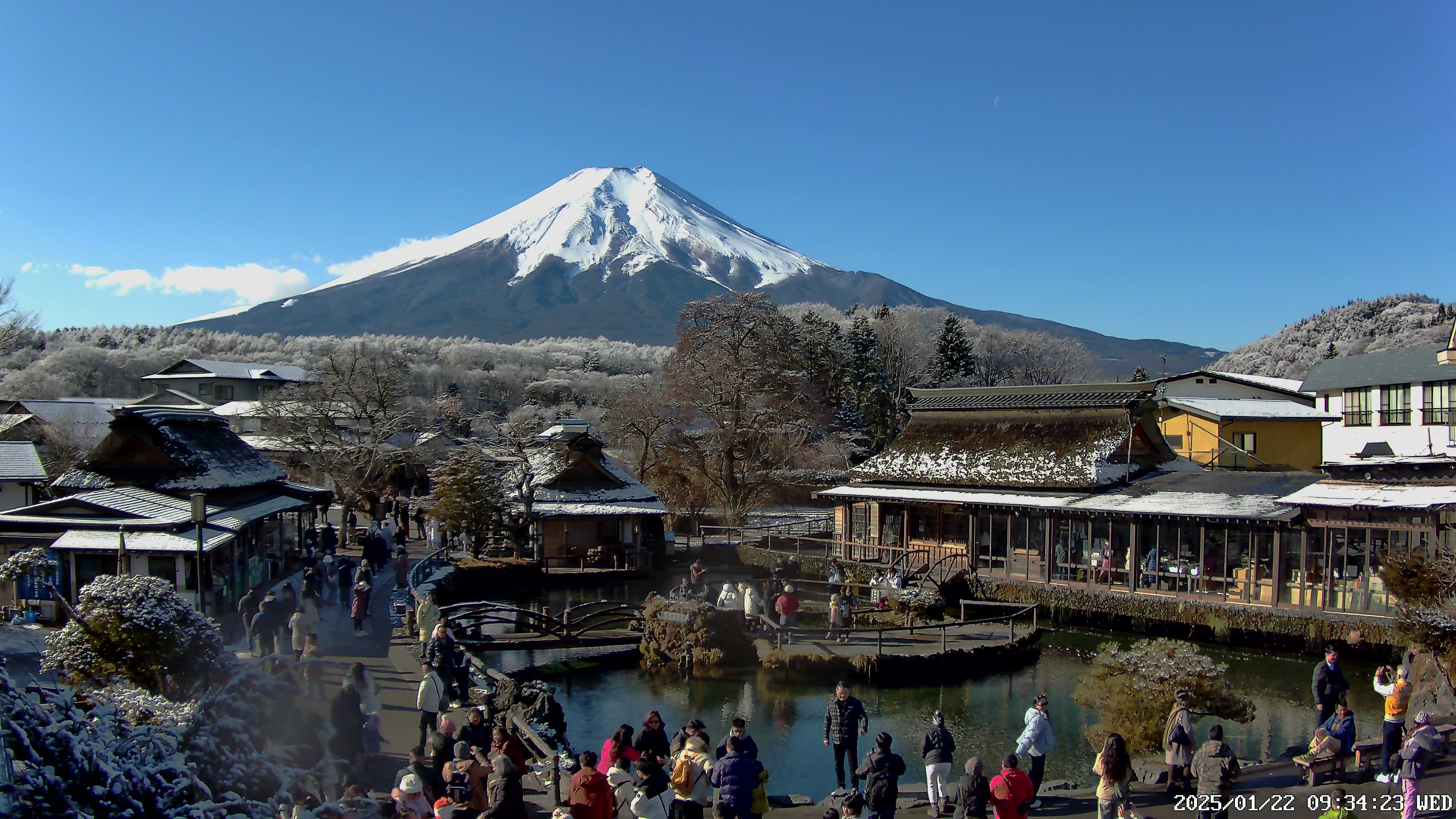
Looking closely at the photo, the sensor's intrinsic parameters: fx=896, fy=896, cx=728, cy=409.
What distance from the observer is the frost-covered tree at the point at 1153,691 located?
10516 mm

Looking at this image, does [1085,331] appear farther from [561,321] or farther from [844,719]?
[844,719]

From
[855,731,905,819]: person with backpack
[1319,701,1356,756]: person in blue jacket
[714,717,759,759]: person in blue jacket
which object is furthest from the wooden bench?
[714,717,759,759]: person in blue jacket

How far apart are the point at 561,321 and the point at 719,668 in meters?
132

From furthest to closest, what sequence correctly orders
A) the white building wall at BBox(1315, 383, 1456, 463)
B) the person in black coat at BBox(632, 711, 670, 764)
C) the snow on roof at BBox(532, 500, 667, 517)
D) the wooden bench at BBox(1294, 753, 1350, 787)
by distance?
the white building wall at BBox(1315, 383, 1456, 463), the snow on roof at BBox(532, 500, 667, 517), the wooden bench at BBox(1294, 753, 1350, 787), the person in black coat at BBox(632, 711, 670, 764)

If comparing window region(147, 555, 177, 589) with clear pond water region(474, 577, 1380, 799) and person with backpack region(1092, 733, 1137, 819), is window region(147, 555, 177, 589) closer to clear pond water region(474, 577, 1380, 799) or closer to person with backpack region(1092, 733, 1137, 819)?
clear pond water region(474, 577, 1380, 799)

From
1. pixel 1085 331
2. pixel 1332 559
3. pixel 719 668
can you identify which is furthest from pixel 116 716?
pixel 1085 331

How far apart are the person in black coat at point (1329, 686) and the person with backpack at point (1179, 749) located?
238 centimetres

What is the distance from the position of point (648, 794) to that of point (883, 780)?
7.59 feet

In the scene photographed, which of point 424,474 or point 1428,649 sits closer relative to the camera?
point 1428,649

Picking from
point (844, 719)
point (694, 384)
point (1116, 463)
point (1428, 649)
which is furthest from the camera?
point (694, 384)

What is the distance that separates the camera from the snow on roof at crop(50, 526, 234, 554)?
16016 mm

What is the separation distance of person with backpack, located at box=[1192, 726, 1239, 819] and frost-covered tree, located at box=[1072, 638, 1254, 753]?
83.7 inches

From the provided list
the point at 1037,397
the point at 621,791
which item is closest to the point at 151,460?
the point at 621,791

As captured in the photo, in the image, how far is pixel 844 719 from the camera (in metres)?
10.2
